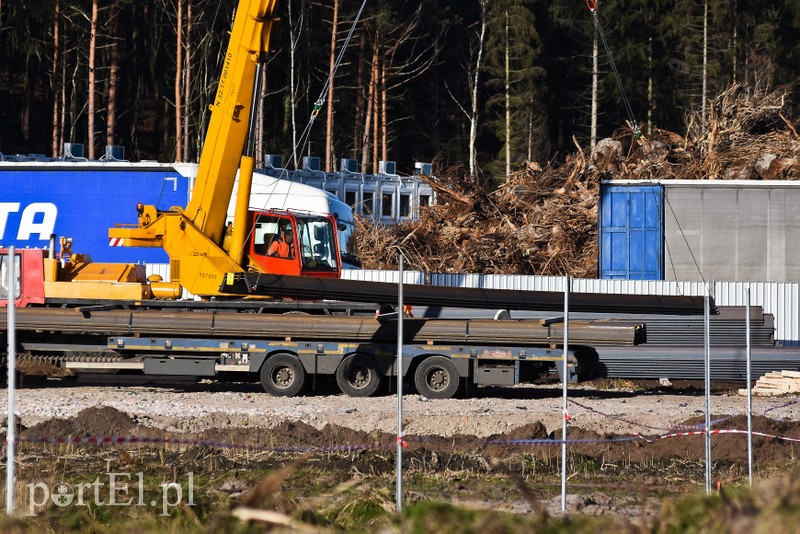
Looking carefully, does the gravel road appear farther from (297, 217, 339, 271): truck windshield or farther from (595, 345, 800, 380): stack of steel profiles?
(297, 217, 339, 271): truck windshield

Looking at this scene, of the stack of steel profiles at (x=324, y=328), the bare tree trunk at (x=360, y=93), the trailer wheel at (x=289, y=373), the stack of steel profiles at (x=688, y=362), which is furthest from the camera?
the bare tree trunk at (x=360, y=93)

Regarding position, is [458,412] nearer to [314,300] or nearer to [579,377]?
[579,377]

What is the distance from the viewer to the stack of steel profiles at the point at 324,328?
1700cm

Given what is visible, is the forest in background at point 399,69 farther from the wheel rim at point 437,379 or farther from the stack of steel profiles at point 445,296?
the wheel rim at point 437,379

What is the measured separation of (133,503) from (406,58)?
4992cm

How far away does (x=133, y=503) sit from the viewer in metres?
9.08

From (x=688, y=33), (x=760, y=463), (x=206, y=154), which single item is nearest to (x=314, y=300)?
(x=206, y=154)

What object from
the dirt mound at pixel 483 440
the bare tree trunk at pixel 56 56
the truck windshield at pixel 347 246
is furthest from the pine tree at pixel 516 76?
the dirt mound at pixel 483 440

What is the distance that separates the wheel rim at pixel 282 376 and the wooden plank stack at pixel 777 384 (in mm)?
7616

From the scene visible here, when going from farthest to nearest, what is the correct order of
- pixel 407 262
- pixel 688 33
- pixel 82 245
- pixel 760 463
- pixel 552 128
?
pixel 552 128
pixel 688 33
pixel 407 262
pixel 82 245
pixel 760 463

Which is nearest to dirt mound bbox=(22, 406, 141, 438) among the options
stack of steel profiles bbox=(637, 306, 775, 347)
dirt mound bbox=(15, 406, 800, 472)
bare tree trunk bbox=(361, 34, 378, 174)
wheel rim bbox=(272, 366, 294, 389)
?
dirt mound bbox=(15, 406, 800, 472)

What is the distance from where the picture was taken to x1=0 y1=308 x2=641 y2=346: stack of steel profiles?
669 inches

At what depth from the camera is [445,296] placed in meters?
18.0

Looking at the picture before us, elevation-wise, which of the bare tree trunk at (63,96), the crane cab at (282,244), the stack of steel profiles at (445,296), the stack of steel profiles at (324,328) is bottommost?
the stack of steel profiles at (324,328)
